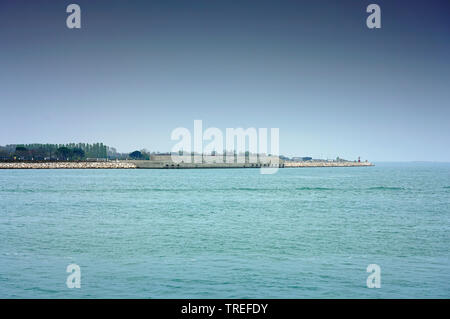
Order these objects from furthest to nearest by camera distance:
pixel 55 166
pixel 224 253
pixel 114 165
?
pixel 114 165 → pixel 55 166 → pixel 224 253

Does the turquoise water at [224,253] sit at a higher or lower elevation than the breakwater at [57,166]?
lower

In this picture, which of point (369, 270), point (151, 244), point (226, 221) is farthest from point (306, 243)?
point (226, 221)

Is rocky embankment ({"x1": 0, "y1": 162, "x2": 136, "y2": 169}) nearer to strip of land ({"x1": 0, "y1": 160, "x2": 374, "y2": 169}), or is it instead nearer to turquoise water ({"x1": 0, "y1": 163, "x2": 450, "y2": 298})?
strip of land ({"x1": 0, "y1": 160, "x2": 374, "y2": 169})

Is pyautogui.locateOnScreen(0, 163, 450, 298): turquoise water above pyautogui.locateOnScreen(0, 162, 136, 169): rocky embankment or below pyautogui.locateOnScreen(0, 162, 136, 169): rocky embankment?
below

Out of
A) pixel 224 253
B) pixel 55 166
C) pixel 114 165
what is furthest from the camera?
pixel 114 165

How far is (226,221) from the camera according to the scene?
27.2 meters

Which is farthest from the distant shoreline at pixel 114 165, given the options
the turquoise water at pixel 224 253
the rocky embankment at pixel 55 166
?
the turquoise water at pixel 224 253

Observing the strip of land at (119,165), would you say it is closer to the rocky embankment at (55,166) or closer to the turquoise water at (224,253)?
the rocky embankment at (55,166)

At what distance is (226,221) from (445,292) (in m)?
16.3

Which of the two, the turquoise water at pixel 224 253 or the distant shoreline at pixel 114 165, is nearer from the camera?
the turquoise water at pixel 224 253

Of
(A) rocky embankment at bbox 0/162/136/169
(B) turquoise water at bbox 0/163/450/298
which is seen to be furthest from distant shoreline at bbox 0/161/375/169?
(B) turquoise water at bbox 0/163/450/298

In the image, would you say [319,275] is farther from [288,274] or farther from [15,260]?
[15,260]

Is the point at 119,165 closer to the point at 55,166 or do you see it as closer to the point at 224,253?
the point at 55,166

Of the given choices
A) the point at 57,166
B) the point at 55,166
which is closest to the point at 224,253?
the point at 57,166
